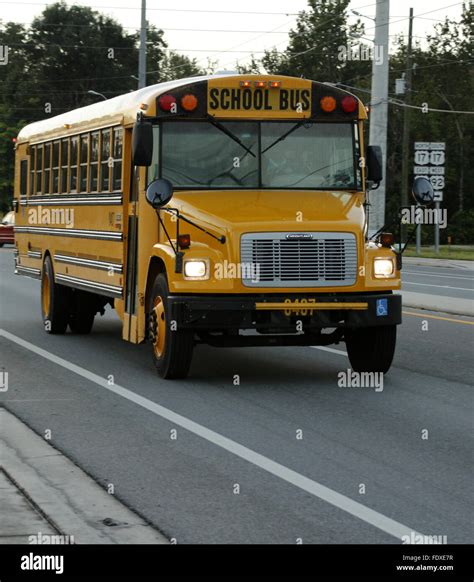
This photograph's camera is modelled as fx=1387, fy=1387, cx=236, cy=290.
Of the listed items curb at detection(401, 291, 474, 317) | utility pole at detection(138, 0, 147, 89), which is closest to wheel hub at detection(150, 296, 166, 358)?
curb at detection(401, 291, 474, 317)

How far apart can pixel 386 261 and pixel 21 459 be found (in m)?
4.76

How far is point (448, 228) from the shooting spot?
72.2 meters

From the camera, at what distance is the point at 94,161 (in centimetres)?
1520

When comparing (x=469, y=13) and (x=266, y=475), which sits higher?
(x=469, y=13)

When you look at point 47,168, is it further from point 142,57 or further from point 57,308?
point 142,57

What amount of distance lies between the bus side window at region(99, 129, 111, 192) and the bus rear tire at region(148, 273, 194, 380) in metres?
2.39

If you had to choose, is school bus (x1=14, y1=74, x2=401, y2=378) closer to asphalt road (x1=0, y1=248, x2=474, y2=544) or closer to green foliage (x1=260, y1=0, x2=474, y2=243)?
asphalt road (x1=0, y1=248, x2=474, y2=544)

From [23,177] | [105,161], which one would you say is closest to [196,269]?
[105,161]

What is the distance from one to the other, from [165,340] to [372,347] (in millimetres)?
1922

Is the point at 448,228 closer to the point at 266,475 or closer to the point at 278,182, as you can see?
the point at 278,182

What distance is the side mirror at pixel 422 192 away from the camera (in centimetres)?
1207

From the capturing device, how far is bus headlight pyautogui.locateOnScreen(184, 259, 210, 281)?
462 inches

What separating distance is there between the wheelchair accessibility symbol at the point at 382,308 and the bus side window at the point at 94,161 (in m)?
4.27
